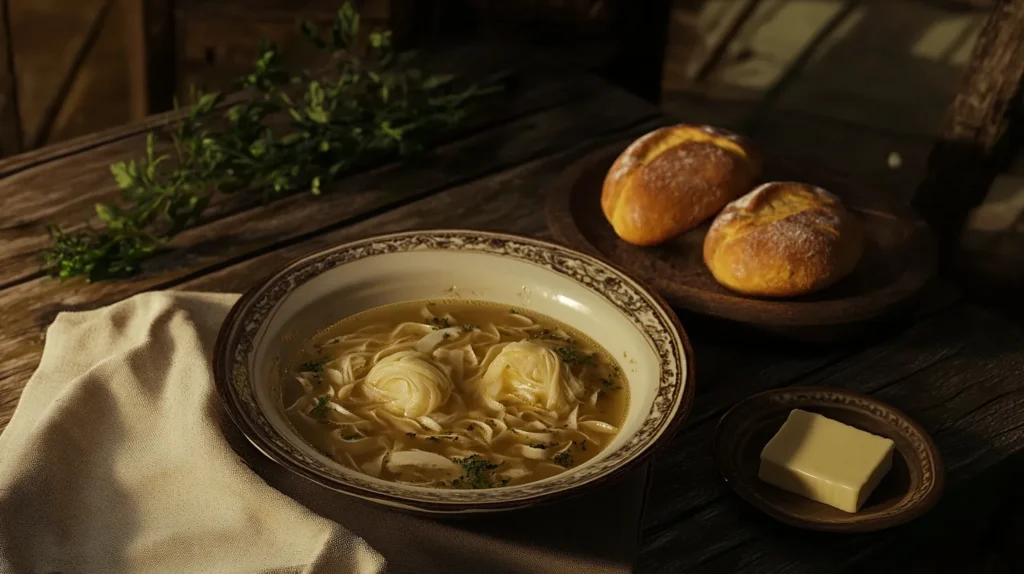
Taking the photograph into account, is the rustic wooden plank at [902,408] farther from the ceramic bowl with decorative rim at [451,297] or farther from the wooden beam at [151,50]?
the wooden beam at [151,50]

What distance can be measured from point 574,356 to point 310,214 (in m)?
0.96

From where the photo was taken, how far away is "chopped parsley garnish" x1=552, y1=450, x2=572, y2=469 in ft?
4.98

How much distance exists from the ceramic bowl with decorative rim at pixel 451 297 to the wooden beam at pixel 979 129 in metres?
1.51

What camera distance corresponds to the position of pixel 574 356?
1.73 m

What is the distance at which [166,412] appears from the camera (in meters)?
1.64

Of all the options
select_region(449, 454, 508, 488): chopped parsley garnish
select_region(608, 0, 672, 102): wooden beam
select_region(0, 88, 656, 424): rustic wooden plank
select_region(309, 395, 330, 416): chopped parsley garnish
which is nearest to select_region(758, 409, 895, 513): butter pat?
select_region(449, 454, 508, 488): chopped parsley garnish

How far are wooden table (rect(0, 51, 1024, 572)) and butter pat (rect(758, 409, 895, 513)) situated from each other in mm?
65

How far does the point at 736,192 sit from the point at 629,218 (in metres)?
0.24

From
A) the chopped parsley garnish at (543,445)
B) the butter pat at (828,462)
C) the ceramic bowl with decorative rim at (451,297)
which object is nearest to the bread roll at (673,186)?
the ceramic bowl with decorative rim at (451,297)

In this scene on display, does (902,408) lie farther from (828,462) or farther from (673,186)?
(673,186)

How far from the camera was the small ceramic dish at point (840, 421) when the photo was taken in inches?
61.1

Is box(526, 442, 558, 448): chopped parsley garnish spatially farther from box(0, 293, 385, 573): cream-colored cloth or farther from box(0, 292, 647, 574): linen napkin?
box(0, 293, 385, 573): cream-colored cloth

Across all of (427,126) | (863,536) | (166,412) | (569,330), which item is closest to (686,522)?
(863,536)

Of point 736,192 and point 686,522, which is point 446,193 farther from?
point 686,522
